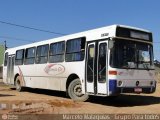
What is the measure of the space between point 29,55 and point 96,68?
805 centimetres

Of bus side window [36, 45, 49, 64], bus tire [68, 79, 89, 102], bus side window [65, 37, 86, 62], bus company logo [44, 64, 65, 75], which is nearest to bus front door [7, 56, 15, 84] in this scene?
bus side window [36, 45, 49, 64]

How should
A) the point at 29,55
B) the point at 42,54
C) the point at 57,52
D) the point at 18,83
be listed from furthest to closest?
the point at 18,83, the point at 29,55, the point at 42,54, the point at 57,52

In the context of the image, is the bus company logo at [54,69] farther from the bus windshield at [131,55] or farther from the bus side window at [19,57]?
the bus side window at [19,57]

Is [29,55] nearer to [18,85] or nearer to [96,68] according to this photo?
[18,85]

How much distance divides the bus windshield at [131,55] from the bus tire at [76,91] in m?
2.59

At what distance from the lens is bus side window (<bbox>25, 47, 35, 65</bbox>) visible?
22.2 m

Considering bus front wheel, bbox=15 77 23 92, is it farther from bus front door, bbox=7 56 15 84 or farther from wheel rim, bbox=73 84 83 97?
wheel rim, bbox=73 84 83 97

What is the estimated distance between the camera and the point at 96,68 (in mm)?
15570

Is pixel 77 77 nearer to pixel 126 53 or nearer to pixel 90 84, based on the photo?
pixel 90 84

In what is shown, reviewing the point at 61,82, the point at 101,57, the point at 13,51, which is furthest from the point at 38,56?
the point at 101,57

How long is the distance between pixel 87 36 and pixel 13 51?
10.4 meters

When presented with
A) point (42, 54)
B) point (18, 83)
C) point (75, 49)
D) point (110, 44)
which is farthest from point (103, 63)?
point (18, 83)

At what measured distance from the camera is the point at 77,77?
17.3 m

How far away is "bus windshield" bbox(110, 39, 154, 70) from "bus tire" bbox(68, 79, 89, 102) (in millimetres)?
2591
